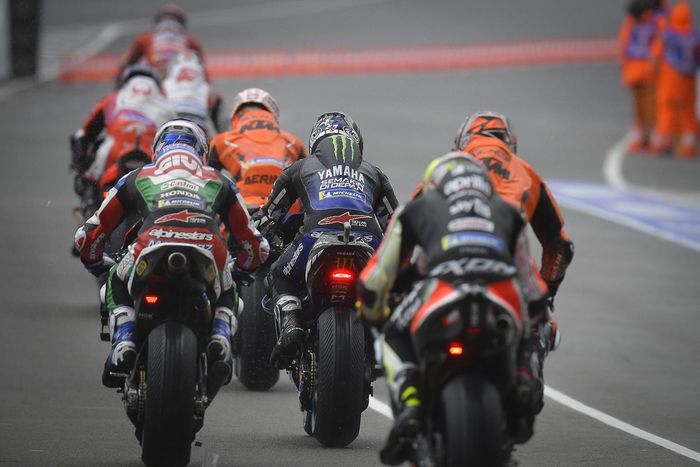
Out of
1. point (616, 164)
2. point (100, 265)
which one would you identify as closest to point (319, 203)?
point (100, 265)

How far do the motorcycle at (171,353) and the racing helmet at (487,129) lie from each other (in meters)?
2.05

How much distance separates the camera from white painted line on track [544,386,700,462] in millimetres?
11469

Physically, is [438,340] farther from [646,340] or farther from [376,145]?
[376,145]

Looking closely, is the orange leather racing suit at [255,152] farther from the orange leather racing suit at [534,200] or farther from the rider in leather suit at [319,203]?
the orange leather racing suit at [534,200]

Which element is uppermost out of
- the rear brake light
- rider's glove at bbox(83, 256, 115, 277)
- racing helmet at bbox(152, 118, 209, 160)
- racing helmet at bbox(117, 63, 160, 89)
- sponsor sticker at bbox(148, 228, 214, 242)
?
racing helmet at bbox(152, 118, 209, 160)

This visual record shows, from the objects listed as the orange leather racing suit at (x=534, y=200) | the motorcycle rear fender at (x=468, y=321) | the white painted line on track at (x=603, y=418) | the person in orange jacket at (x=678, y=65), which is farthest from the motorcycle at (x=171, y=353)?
the person in orange jacket at (x=678, y=65)

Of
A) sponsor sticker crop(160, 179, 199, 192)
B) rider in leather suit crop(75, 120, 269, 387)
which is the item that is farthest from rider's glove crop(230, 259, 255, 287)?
sponsor sticker crop(160, 179, 199, 192)

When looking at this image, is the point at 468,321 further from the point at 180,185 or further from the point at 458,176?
the point at 180,185

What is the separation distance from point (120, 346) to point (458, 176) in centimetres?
234

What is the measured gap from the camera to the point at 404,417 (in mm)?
8500

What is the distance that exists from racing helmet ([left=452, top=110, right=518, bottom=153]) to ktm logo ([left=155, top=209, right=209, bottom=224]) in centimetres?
200

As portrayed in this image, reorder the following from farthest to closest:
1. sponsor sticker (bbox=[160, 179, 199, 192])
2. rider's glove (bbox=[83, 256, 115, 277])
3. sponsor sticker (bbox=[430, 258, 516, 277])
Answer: rider's glove (bbox=[83, 256, 115, 277]), sponsor sticker (bbox=[160, 179, 199, 192]), sponsor sticker (bbox=[430, 258, 516, 277])

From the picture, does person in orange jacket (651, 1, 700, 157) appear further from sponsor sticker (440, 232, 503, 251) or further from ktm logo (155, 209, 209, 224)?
sponsor sticker (440, 232, 503, 251)

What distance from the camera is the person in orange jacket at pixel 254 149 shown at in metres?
13.6
